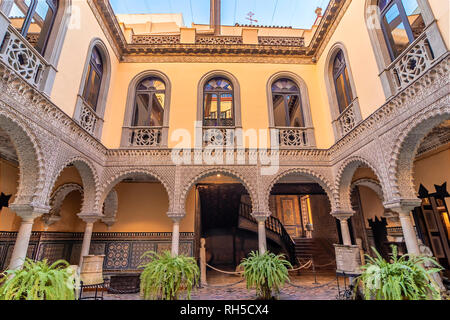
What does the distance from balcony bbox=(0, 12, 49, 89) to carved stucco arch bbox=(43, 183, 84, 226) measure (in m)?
3.93

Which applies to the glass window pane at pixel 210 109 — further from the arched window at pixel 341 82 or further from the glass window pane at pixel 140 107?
the arched window at pixel 341 82

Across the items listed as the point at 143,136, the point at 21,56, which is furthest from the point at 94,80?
the point at 21,56

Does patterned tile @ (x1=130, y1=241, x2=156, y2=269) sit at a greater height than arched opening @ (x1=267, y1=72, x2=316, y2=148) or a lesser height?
lesser

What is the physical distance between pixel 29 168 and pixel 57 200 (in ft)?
11.4

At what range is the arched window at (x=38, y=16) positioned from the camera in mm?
4191

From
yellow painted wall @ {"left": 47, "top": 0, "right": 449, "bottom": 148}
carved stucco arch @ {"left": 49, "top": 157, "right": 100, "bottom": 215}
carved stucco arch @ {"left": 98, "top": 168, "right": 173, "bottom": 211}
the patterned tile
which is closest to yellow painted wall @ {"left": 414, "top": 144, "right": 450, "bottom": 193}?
yellow painted wall @ {"left": 47, "top": 0, "right": 449, "bottom": 148}

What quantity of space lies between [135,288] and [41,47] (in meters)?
5.96

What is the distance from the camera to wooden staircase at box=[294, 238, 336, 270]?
968 centimetres

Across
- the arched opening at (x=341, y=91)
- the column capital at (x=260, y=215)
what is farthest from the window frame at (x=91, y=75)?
the arched opening at (x=341, y=91)

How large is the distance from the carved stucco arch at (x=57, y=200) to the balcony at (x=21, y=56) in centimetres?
393

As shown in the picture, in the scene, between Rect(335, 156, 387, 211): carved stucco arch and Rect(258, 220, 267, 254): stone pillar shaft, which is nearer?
Rect(258, 220, 267, 254): stone pillar shaft

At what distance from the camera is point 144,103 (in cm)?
806

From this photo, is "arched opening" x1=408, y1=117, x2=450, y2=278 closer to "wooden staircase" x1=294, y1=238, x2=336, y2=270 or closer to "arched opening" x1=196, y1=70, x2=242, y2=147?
"wooden staircase" x1=294, y1=238, x2=336, y2=270

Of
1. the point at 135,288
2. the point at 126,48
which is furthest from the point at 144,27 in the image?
the point at 135,288
